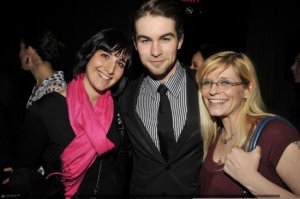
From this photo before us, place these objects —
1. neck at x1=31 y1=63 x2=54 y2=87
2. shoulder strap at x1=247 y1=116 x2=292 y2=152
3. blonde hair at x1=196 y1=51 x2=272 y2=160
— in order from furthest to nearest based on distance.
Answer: neck at x1=31 y1=63 x2=54 y2=87 < blonde hair at x1=196 y1=51 x2=272 y2=160 < shoulder strap at x1=247 y1=116 x2=292 y2=152

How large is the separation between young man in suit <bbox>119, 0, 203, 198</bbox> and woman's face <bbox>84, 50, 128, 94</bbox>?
0.22 meters

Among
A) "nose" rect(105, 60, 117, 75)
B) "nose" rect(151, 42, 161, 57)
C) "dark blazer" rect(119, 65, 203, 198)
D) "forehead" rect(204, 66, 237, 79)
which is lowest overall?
"dark blazer" rect(119, 65, 203, 198)

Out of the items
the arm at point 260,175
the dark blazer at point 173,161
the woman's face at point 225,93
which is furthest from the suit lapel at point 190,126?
the arm at point 260,175

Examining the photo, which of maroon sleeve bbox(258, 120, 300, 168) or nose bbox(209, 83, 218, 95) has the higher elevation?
nose bbox(209, 83, 218, 95)

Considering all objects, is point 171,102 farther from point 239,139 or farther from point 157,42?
point 239,139

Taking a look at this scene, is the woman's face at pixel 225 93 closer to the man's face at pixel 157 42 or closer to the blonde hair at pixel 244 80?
the blonde hair at pixel 244 80

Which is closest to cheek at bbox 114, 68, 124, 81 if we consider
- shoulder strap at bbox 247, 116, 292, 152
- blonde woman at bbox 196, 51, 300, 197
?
blonde woman at bbox 196, 51, 300, 197

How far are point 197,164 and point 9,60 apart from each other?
3248 millimetres

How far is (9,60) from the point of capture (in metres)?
4.04

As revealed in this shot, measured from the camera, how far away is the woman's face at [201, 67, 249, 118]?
176 cm

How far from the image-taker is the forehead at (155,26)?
201cm

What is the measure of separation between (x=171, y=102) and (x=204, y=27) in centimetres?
263

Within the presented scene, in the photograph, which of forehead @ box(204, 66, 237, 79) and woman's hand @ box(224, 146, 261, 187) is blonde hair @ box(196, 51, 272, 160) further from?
woman's hand @ box(224, 146, 261, 187)

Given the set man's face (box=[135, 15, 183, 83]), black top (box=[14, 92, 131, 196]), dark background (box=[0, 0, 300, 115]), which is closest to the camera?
black top (box=[14, 92, 131, 196])
